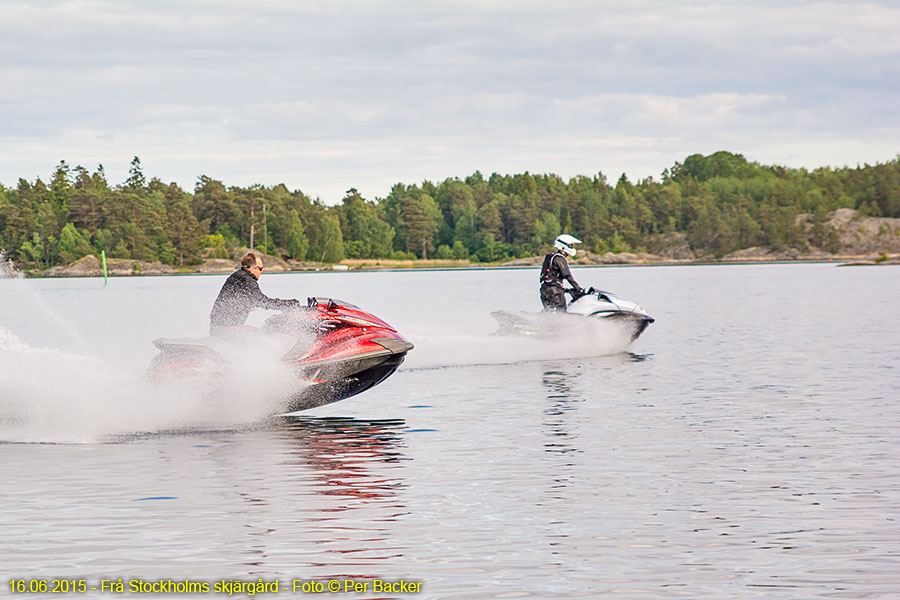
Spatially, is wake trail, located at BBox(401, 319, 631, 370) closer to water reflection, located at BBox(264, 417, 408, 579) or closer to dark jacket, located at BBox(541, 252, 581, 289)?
dark jacket, located at BBox(541, 252, 581, 289)

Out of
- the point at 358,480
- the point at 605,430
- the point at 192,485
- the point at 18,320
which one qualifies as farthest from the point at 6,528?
the point at 18,320

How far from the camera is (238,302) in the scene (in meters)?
12.6

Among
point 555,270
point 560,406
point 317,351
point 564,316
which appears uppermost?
point 555,270

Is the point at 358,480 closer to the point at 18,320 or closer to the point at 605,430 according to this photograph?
the point at 605,430

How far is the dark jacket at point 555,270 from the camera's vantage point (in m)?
20.5

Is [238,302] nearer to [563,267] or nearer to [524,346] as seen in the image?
[563,267]

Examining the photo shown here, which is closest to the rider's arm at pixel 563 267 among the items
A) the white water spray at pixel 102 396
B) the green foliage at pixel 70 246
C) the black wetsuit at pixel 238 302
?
the white water spray at pixel 102 396

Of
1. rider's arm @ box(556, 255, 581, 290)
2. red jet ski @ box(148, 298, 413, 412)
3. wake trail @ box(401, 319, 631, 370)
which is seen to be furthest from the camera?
wake trail @ box(401, 319, 631, 370)

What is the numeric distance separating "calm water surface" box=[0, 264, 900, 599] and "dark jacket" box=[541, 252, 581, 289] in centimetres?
225

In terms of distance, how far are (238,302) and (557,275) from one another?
917cm

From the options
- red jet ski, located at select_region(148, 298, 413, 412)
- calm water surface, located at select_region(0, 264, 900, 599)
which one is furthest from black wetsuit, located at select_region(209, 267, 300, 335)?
calm water surface, located at select_region(0, 264, 900, 599)

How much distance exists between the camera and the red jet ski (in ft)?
41.4

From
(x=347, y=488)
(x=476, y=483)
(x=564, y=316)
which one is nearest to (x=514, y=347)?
(x=564, y=316)

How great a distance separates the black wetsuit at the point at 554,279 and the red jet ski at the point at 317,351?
731 centimetres
